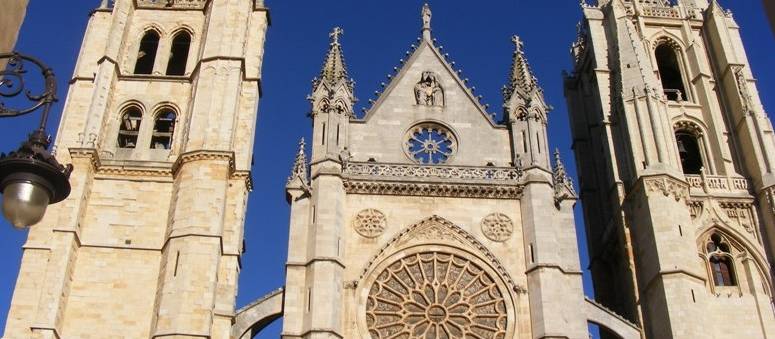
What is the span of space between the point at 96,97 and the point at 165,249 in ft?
15.3

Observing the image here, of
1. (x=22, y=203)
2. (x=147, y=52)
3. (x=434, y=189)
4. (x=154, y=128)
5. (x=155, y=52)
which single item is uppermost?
(x=147, y=52)

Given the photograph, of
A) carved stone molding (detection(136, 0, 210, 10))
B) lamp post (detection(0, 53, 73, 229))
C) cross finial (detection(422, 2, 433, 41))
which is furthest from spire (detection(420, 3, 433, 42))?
lamp post (detection(0, 53, 73, 229))

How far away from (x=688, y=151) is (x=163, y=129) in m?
14.0

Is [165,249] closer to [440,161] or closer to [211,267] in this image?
[211,267]

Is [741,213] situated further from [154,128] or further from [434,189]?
[154,128]

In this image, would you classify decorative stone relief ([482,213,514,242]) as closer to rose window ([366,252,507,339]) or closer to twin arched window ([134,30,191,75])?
rose window ([366,252,507,339])

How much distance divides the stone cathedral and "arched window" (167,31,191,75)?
0.31ft

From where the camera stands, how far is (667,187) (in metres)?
20.8

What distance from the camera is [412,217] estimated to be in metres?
19.4

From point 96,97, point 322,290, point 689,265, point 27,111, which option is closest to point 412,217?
point 322,290

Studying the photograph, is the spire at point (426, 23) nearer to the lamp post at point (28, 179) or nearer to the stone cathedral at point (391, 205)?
the stone cathedral at point (391, 205)

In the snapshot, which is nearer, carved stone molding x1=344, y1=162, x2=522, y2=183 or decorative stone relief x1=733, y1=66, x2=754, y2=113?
carved stone molding x1=344, y1=162, x2=522, y2=183

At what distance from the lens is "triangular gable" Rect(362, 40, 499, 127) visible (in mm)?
21453

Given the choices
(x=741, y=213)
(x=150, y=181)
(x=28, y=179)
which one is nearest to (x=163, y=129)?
(x=150, y=181)
